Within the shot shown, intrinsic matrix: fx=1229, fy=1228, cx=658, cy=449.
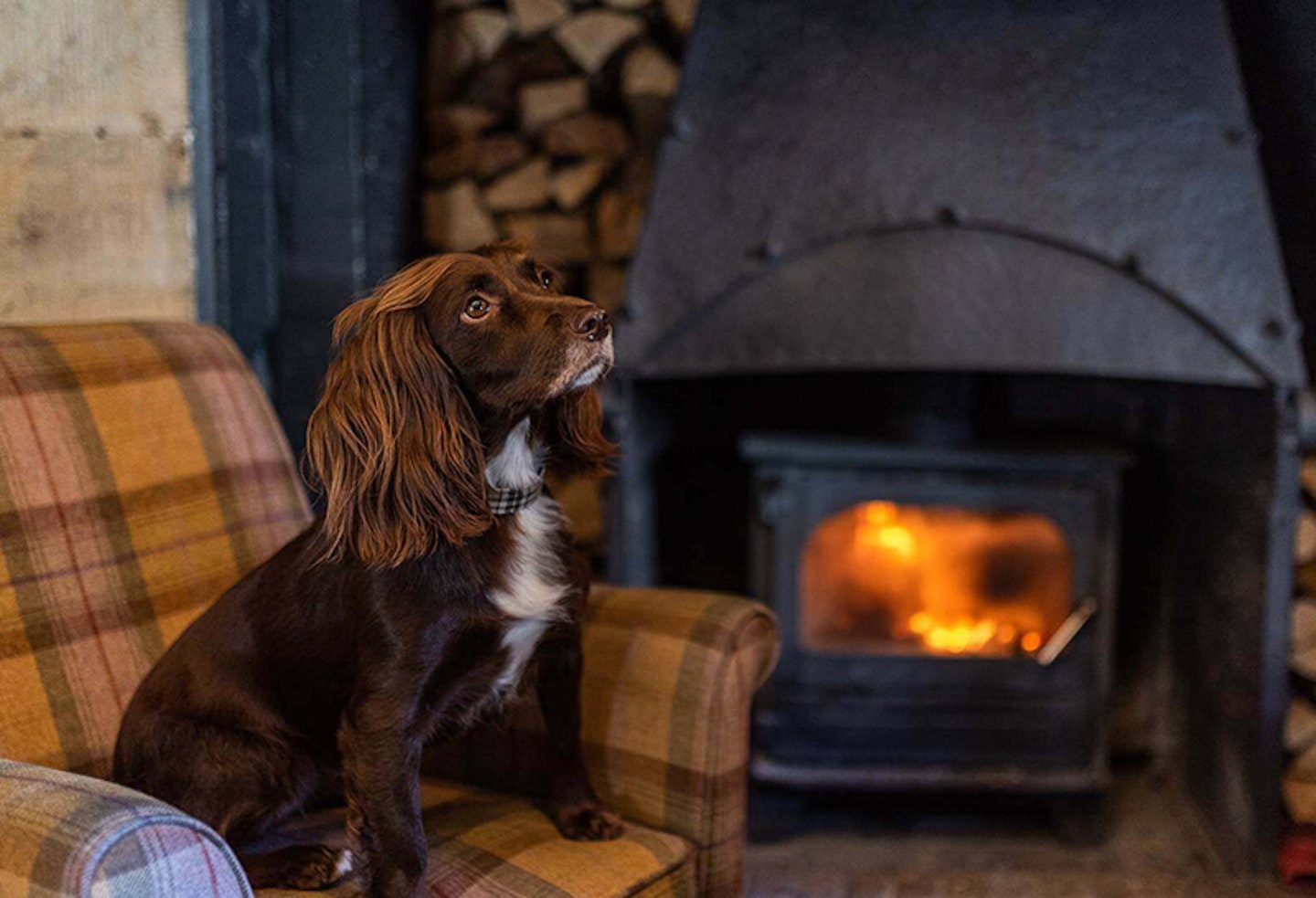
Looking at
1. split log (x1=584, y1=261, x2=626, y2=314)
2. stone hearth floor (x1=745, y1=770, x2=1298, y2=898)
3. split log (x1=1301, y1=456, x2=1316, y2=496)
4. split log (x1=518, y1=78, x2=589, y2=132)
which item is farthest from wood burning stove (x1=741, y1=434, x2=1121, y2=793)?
split log (x1=518, y1=78, x2=589, y2=132)

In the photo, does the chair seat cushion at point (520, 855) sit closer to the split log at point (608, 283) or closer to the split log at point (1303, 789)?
the split log at point (1303, 789)

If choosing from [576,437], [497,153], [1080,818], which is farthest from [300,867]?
[497,153]

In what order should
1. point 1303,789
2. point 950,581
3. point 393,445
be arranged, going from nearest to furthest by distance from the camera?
1. point 393,445
2. point 1303,789
3. point 950,581

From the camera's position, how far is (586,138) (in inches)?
103

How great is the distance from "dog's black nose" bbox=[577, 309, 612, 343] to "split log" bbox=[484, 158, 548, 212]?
153cm

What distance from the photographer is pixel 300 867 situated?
124cm

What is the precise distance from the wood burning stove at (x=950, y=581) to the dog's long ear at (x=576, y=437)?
838mm

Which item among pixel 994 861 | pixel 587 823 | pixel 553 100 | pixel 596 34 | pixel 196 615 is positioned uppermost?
pixel 596 34

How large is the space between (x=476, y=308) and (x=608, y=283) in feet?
4.70

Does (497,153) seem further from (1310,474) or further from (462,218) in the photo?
(1310,474)

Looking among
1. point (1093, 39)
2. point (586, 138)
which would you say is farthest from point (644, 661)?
point (586, 138)

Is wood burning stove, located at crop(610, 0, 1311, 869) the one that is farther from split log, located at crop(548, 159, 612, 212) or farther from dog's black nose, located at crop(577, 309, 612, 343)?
dog's black nose, located at crop(577, 309, 612, 343)

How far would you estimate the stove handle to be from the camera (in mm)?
2215

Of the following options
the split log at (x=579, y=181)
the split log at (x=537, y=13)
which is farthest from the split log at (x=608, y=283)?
the split log at (x=537, y=13)
